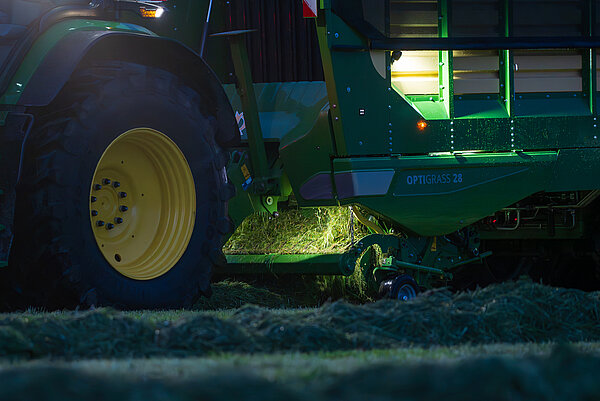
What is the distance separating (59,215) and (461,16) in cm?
343

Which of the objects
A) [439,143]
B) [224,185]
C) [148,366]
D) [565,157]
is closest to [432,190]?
[439,143]

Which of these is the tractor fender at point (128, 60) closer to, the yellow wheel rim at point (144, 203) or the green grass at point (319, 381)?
the yellow wheel rim at point (144, 203)

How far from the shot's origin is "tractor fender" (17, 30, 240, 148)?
14.0 ft

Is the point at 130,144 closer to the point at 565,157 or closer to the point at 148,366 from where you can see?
the point at 148,366

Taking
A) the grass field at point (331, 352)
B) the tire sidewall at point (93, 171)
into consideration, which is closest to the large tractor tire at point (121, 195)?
the tire sidewall at point (93, 171)

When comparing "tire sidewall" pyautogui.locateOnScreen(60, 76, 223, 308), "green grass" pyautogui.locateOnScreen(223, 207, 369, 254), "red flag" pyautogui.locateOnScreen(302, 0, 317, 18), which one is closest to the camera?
"tire sidewall" pyautogui.locateOnScreen(60, 76, 223, 308)

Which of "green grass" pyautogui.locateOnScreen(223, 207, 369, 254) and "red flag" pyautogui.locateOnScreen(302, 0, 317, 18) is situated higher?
"red flag" pyautogui.locateOnScreen(302, 0, 317, 18)

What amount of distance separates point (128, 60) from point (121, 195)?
75 cm

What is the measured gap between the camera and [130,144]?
16.5 feet

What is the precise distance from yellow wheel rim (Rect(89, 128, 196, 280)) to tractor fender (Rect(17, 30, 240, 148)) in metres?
0.43

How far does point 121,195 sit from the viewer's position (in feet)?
16.4

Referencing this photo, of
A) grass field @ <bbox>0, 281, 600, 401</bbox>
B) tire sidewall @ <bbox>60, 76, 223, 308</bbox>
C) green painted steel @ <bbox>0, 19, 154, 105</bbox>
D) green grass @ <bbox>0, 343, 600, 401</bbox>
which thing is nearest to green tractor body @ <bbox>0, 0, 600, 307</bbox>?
tire sidewall @ <bbox>60, 76, 223, 308</bbox>

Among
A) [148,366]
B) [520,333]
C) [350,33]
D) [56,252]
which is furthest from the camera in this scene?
[350,33]

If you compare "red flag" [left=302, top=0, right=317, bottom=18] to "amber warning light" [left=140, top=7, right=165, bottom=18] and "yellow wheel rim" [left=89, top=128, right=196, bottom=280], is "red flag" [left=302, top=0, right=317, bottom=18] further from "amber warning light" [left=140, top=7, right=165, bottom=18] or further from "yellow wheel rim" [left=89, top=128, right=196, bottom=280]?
"yellow wheel rim" [left=89, top=128, right=196, bottom=280]
